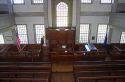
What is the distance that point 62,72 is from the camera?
848 cm

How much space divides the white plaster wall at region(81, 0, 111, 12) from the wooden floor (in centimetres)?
592

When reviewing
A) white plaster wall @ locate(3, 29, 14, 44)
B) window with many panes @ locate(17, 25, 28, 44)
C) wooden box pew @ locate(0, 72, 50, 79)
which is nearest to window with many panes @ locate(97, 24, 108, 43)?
window with many panes @ locate(17, 25, 28, 44)

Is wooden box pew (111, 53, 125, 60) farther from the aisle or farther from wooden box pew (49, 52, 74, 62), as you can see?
the aisle

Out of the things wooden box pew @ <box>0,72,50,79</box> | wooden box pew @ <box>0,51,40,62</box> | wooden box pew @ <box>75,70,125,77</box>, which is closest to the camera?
wooden box pew @ <box>0,72,50,79</box>

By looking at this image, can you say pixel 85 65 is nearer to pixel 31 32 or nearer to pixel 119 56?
pixel 119 56

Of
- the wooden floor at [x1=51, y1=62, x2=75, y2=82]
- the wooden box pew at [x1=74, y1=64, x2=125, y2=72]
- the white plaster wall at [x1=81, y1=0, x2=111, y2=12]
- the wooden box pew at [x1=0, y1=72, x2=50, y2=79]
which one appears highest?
the white plaster wall at [x1=81, y1=0, x2=111, y2=12]

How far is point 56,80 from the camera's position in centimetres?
762

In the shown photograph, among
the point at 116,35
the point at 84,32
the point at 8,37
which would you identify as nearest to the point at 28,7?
the point at 8,37

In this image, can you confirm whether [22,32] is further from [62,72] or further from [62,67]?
[62,72]

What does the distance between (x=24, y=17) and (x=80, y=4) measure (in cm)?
544

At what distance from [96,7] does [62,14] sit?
327cm

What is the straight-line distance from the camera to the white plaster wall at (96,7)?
41.6 feet

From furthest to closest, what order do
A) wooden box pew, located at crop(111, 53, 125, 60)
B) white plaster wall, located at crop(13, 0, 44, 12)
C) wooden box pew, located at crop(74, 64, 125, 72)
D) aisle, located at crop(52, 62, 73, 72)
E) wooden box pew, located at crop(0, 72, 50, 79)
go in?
1. white plaster wall, located at crop(13, 0, 44, 12)
2. wooden box pew, located at crop(111, 53, 125, 60)
3. aisle, located at crop(52, 62, 73, 72)
4. wooden box pew, located at crop(74, 64, 125, 72)
5. wooden box pew, located at crop(0, 72, 50, 79)

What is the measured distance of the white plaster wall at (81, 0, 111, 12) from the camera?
41.6ft
